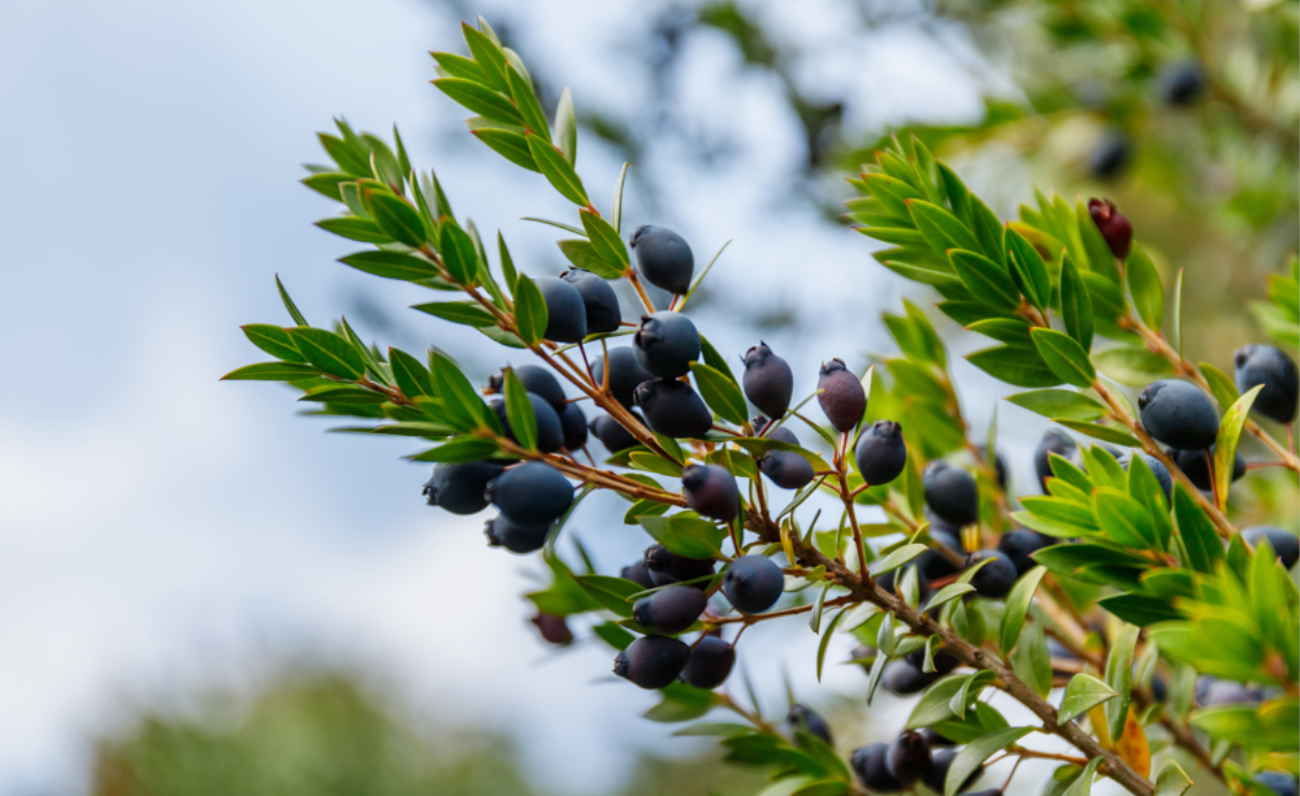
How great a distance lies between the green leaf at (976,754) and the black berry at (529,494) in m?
0.19

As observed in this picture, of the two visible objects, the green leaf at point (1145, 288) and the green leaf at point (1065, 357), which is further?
the green leaf at point (1145, 288)

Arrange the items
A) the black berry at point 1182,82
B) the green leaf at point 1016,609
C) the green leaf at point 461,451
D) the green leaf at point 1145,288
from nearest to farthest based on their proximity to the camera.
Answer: the green leaf at point 461,451
the green leaf at point 1016,609
the green leaf at point 1145,288
the black berry at point 1182,82

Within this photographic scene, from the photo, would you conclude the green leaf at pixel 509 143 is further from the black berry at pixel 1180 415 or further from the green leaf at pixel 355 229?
the black berry at pixel 1180 415

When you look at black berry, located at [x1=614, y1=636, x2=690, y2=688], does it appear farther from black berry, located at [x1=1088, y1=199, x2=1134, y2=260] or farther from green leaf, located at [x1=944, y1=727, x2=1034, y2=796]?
black berry, located at [x1=1088, y1=199, x2=1134, y2=260]

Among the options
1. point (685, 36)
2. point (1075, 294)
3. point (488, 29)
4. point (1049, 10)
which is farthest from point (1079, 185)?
point (488, 29)

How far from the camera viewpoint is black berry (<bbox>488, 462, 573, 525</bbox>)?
1.18 ft

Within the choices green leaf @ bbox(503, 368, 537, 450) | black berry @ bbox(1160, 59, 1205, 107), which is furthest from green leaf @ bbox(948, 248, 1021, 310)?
black berry @ bbox(1160, 59, 1205, 107)

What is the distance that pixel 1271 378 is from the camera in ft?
1.66

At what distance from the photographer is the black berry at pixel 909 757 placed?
0.47m

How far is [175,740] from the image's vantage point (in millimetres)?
6137

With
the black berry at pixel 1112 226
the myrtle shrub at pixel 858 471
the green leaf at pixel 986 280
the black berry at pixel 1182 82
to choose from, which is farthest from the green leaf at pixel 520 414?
the black berry at pixel 1182 82

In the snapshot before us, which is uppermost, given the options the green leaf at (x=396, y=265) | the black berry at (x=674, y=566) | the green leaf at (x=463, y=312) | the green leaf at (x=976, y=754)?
Answer: the green leaf at (x=396, y=265)

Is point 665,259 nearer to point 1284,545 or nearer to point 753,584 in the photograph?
point 753,584

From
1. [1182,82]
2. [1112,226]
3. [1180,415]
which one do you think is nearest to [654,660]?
[1180,415]
